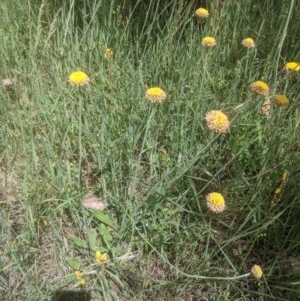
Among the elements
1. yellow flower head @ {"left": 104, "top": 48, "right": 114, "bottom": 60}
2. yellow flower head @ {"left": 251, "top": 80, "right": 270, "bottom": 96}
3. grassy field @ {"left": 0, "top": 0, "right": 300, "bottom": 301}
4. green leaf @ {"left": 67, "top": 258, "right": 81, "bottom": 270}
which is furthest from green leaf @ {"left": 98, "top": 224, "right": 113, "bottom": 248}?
yellow flower head @ {"left": 104, "top": 48, "right": 114, "bottom": 60}

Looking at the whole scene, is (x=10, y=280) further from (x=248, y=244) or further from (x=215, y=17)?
(x=215, y=17)

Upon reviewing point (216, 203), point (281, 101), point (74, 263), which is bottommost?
point (74, 263)

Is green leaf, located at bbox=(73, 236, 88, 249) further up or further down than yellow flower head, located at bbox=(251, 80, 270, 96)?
further down

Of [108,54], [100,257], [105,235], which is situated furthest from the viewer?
[108,54]

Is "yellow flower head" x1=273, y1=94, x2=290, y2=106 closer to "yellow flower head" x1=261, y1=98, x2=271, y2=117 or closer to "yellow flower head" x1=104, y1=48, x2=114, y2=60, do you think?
"yellow flower head" x1=261, y1=98, x2=271, y2=117

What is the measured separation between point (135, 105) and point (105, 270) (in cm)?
74

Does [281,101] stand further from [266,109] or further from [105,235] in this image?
[105,235]

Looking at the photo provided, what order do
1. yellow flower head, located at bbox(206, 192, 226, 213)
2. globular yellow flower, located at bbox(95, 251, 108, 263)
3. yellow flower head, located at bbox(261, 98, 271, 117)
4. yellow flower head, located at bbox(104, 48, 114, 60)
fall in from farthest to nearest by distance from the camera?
yellow flower head, located at bbox(104, 48, 114, 60)
yellow flower head, located at bbox(261, 98, 271, 117)
globular yellow flower, located at bbox(95, 251, 108, 263)
yellow flower head, located at bbox(206, 192, 226, 213)

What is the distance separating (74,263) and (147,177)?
472 mm

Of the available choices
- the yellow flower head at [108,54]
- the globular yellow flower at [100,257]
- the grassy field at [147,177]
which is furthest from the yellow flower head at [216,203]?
the yellow flower head at [108,54]

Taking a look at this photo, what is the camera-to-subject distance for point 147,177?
168 cm

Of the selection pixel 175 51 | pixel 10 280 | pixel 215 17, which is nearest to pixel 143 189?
Result: pixel 10 280

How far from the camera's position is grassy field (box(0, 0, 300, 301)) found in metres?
1.35

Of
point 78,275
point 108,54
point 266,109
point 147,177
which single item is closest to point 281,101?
point 266,109
